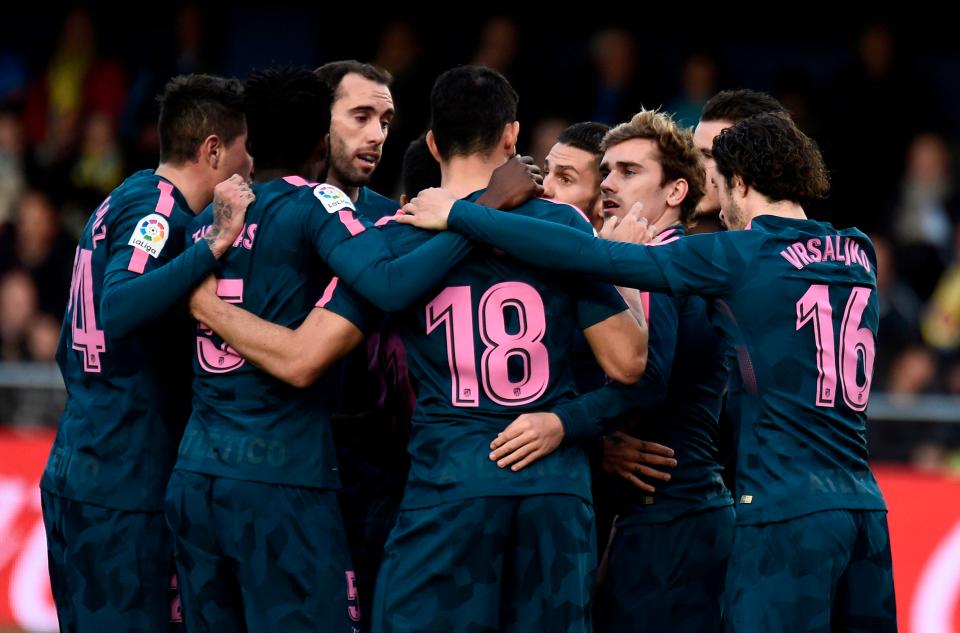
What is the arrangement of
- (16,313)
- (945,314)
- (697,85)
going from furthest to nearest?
1. (16,313)
2. (697,85)
3. (945,314)

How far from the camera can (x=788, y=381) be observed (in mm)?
4898

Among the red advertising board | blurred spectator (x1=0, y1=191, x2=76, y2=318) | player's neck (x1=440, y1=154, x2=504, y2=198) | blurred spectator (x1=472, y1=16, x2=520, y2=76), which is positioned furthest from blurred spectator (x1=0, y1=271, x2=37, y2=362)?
player's neck (x1=440, y1=154, x2=504, y2=198)

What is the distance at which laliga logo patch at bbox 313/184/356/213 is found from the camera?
5.15 m

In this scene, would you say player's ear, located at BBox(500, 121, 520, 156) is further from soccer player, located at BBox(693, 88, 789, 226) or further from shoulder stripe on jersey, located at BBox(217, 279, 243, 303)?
soccer player, located at BBox(693, 88, 789, 226)

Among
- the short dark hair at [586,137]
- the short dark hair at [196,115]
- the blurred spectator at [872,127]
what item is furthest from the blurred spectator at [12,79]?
the short dark hair at [586,137]

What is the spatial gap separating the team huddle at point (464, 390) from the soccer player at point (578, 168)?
62 cm

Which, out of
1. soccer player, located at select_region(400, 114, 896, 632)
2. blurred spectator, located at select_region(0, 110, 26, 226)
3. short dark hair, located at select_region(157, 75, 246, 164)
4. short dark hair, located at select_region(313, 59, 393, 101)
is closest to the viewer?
soccer player, located at select_region(400, 114, 896, 632)

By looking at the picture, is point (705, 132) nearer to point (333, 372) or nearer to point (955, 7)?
point (333, 372)

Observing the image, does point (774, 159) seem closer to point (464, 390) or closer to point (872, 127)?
point (464, 390)

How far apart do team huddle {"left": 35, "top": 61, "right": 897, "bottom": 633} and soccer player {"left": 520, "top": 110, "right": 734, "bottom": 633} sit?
0.01 meters

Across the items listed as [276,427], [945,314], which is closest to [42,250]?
[945,314]

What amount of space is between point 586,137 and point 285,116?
1479mm

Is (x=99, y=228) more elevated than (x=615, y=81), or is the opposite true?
(x=615, y=81)

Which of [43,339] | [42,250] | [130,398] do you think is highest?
[42,250]
